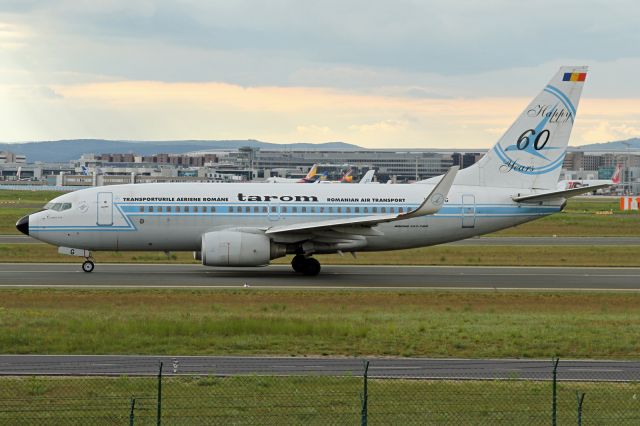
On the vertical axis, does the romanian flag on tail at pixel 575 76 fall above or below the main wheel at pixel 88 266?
above

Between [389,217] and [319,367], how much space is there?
18867 mm

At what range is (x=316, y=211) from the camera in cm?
4356

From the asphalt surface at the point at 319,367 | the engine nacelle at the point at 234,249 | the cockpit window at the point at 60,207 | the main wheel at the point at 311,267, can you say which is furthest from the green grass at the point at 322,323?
the cockpit window at the point at 60,207

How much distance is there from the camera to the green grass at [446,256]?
49.8 metres

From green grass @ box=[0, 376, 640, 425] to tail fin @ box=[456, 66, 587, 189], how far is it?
84.0 feet

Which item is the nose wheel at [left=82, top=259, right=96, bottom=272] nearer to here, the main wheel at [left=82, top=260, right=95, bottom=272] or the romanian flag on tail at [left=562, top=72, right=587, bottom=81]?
Result: the main wheel at [left=82, top=260, right=95, bottom=272]

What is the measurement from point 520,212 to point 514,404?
27.1 meters

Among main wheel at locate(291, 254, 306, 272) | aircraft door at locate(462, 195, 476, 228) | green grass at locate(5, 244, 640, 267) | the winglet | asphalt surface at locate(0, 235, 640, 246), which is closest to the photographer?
the winglet

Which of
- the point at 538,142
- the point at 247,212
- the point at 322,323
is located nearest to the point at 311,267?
the point at 247,212

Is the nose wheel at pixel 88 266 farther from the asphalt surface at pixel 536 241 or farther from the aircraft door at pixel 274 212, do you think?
the asphalt surface at pixel 536 241

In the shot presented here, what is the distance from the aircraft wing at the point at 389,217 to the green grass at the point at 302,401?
776 inches

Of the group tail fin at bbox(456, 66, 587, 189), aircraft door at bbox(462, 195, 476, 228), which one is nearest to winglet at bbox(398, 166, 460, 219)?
aircraft door at bbox(462, 195, 476, 228)

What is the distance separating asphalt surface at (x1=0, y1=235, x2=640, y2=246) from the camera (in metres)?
61.3

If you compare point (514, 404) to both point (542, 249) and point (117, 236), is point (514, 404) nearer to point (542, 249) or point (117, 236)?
point (117, 236)
